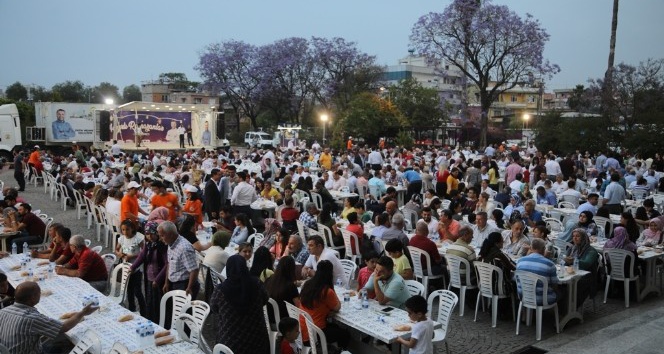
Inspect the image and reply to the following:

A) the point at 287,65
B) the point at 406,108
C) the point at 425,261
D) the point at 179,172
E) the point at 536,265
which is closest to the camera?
the point at 536,265

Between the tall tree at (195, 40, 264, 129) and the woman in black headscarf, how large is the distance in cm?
4092

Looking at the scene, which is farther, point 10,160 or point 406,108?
point 406,108

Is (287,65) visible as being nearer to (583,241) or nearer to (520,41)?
(520,41)

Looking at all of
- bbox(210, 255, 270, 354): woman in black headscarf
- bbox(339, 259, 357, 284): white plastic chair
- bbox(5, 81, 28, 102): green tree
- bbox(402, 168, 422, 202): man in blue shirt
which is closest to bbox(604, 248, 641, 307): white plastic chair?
bbox(339, 259, 357, 284): white plastic chair

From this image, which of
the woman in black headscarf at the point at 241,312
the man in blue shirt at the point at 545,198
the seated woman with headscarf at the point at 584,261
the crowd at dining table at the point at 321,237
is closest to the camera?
the woman in black headscarf at the point at 241,312

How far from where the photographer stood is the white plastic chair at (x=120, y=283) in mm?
6730

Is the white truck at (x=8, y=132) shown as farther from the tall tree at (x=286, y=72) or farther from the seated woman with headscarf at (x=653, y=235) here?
the seated woman with headscarf at (x=653, y=235)

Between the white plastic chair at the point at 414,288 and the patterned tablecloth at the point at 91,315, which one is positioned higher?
the white plastic chair at the point at 414,288

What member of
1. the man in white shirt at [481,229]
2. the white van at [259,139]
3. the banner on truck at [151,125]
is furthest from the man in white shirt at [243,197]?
the white van at [259,139]

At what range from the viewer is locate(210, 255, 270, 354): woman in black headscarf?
488cm

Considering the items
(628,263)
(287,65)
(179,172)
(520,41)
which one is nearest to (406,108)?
(520,41)

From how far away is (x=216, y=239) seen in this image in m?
7.09

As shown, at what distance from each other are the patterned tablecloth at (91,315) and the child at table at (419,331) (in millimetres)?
1817

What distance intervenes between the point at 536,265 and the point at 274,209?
684cm
